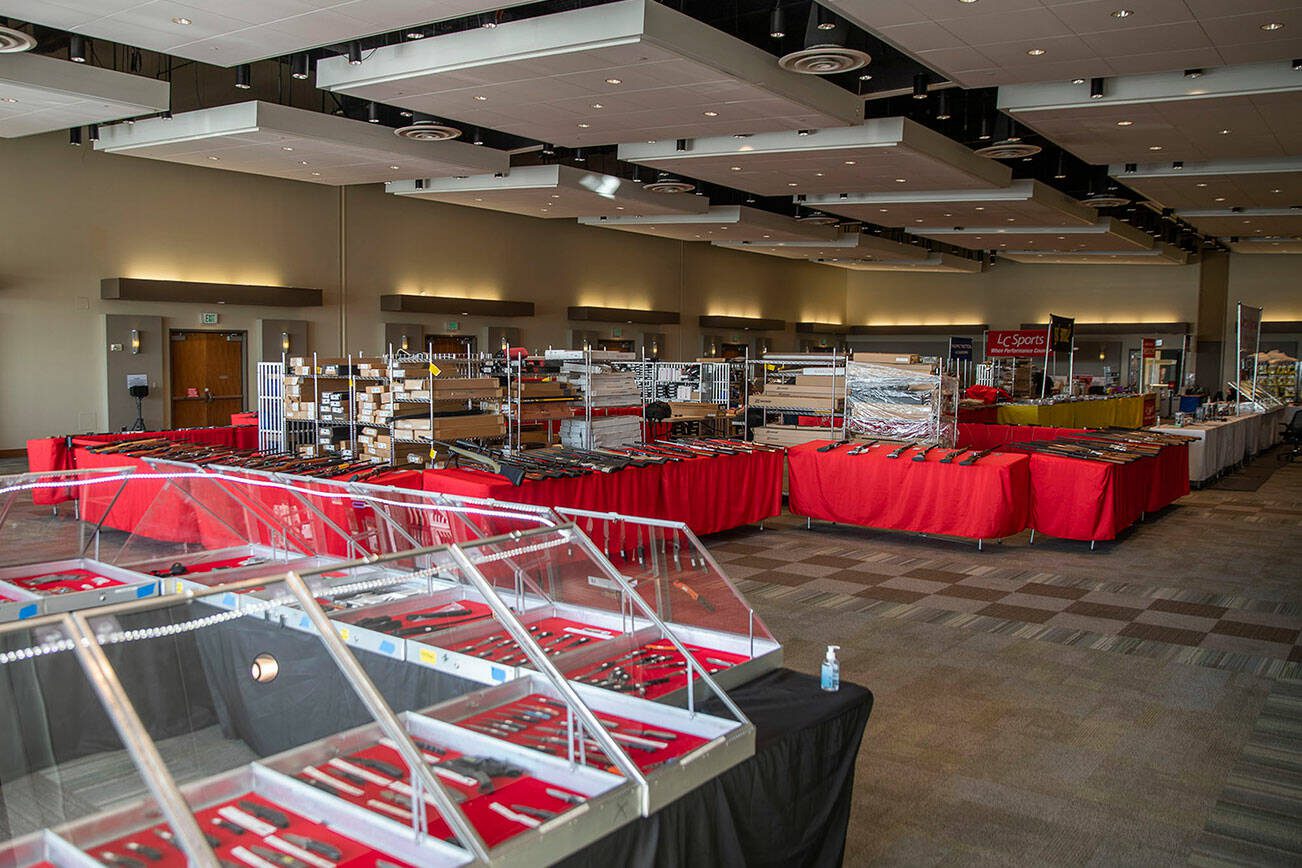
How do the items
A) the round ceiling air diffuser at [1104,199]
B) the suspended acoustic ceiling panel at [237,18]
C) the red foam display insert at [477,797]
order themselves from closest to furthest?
the red foam display insert at [477,797]
the suspended acoustic ceiling panel at [237,18]
the round ceiling air diffuser at [1104,199]

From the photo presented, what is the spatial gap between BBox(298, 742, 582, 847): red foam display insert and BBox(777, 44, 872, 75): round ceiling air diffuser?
23.7 ft

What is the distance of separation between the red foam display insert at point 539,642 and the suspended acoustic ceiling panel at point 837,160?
9204 millimetres

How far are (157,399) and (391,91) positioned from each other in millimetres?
7732

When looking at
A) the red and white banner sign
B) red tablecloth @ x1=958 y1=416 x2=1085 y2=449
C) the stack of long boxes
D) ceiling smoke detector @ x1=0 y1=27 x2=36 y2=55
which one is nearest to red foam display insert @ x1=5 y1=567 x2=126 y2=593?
ceiling smoke detector @ x1=0 y1=27 x2=36 y2=55

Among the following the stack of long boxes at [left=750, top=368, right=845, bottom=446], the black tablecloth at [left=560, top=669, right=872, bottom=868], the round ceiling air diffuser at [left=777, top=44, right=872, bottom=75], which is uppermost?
the round ceiling air diffuser at [left=777, top=44, right=872, bottom=75]

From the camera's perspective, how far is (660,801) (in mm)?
2246

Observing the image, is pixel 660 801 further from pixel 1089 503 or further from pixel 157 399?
pixel 157 399

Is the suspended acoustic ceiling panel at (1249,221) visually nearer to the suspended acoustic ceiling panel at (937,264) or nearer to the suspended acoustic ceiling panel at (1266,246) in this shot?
the suspended acoustic ceiling panel at (1266,246)

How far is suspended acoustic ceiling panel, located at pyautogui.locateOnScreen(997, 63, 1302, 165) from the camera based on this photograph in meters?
8.94

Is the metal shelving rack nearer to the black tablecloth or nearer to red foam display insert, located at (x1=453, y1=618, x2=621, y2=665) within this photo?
red foam display insert, located at (x1=453, y1=618, x2=621, y2=665)

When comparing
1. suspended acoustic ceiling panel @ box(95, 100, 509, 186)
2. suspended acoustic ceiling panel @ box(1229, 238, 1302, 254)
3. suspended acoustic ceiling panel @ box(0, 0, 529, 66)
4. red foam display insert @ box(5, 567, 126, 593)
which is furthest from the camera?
suspended acoustic ceiling panel @ box(1229, 238, 1302, 254)

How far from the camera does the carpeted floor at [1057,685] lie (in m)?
3.53

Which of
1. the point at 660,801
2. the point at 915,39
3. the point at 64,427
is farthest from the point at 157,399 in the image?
the point at 660,801

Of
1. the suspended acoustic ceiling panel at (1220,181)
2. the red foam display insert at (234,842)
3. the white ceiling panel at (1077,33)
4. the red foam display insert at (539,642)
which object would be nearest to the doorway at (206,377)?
the white ceiling panel at (1077,33)
